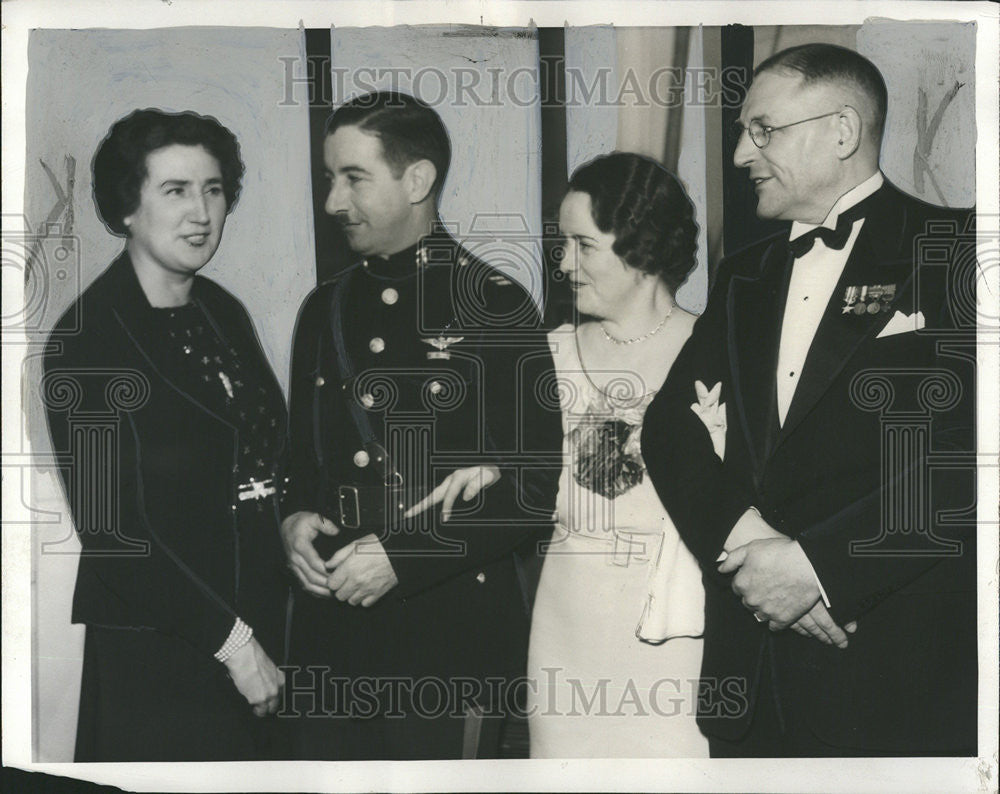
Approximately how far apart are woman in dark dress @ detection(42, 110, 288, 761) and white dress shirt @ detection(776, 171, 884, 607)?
1.32 meters

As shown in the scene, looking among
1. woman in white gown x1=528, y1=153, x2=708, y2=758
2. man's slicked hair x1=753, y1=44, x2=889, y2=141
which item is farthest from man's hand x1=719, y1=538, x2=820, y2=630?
man's slicked hair x1=753, y1=44, x2=889, y2=141

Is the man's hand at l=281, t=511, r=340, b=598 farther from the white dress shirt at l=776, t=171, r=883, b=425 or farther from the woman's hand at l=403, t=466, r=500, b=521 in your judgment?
the white dress shirt at l=776, t=171, r=883, b=425

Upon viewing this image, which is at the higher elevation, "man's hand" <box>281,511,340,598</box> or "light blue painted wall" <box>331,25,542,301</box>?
"light blue painted wall" <box>331,25,542,301</box>

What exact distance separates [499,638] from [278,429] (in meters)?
0.80

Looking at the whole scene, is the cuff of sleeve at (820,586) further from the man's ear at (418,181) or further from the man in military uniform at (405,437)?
the man's ear at (418,181)

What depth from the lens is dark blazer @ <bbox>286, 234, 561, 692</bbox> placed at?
2.67m

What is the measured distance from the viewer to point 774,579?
264 cm

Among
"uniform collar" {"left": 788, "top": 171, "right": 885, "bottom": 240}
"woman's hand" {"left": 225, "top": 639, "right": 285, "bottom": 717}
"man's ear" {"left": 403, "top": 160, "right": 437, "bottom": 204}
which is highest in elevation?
"man's ear" {"left": 403, "top": 160, "right": 437, "bottom": 204}

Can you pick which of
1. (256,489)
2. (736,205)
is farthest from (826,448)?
(256,489)

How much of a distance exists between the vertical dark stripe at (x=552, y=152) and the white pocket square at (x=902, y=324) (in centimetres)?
83

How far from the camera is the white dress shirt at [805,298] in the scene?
105 inches

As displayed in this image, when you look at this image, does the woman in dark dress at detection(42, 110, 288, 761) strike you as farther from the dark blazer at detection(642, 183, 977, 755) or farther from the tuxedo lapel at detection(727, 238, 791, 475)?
the tuxedo lapel at detection(727, 238, 791, 475)

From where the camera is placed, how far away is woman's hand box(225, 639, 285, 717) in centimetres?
269

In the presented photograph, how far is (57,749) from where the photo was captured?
2.73 m
